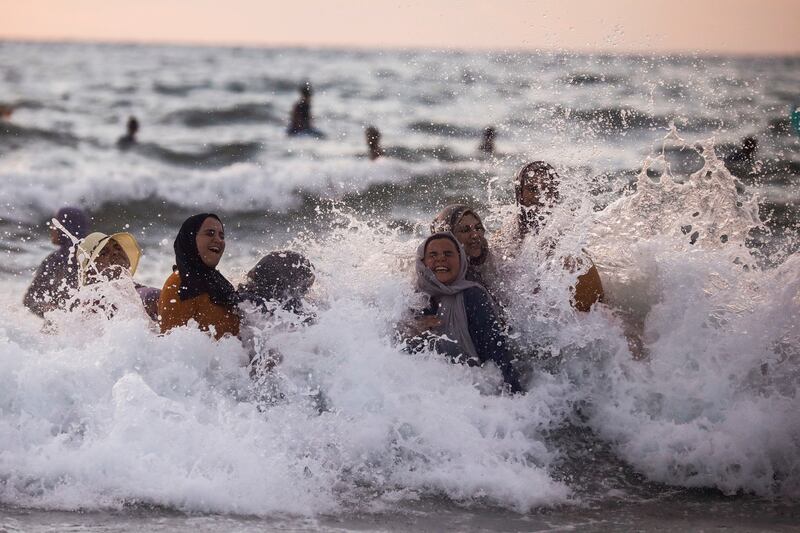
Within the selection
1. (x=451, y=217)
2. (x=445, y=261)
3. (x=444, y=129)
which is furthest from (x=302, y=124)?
(x=445, y=261)

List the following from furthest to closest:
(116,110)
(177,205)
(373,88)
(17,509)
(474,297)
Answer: (373,88) < (116,110) < (177,205) < (474,297) < (17,509)

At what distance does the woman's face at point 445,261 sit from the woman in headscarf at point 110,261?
1.92 metres

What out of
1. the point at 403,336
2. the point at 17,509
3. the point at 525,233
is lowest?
the point at 17,509

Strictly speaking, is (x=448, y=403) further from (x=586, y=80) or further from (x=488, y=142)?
(x=586, y=80)

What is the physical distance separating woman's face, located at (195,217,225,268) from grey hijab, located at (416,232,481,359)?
4.05 feet

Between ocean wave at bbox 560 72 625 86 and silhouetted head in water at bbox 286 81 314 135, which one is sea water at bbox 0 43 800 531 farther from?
silhouetted head in water at bbox 286 81 314 135

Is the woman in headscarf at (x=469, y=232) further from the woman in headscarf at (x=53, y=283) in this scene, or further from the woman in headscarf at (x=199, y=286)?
the woman in headscarf at (x=53, y=283)

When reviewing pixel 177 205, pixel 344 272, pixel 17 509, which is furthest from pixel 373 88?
pixel 17 509

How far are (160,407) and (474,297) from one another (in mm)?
1939

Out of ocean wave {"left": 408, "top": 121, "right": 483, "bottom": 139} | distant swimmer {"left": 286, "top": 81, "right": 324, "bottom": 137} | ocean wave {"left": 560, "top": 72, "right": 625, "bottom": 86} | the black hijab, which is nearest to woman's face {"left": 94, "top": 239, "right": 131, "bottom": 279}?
the black hijab

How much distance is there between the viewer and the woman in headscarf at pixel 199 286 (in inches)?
257

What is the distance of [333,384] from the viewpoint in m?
6.54

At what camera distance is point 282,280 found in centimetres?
687

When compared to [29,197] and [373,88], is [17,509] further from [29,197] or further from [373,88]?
[373,88]
